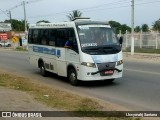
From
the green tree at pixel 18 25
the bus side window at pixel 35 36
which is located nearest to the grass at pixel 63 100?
the bus side window at pixel 35 36

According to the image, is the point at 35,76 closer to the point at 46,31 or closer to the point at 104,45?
the point at 46,31

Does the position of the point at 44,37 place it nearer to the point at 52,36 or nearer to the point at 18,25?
the point at 52,36

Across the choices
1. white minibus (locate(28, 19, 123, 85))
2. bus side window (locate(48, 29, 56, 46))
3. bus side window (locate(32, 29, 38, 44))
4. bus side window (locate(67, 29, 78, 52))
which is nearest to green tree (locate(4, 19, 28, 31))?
bus side window (locate(32, 29, 38, 44))

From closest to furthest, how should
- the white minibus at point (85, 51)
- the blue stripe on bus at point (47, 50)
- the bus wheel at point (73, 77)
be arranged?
the white minibus at point (85, 51) → the bus wheel at point (73, 77) → the blue stripe on bus at point (47, 50)

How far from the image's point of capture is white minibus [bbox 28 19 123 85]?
46.9 ft

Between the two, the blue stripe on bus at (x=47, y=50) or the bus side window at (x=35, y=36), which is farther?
the bus side window at (x=35, y=36)

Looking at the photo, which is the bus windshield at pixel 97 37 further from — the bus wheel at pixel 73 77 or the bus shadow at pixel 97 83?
the bus shadow at pixel 97 83

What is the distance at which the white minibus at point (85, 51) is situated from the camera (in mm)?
14281

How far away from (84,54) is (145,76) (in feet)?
13.7

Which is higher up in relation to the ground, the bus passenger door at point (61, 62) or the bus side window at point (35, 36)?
the bus side window at point (35, 36)

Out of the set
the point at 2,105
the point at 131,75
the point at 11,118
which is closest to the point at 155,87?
the point at 131,75

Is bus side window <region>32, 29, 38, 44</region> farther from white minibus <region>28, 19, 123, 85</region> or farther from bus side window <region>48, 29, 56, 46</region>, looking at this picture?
white minibus <region>28, 19, 123, 85</region>

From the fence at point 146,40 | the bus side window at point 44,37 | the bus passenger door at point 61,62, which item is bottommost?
the fence at point 146,40

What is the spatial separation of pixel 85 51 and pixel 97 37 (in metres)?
0.89
